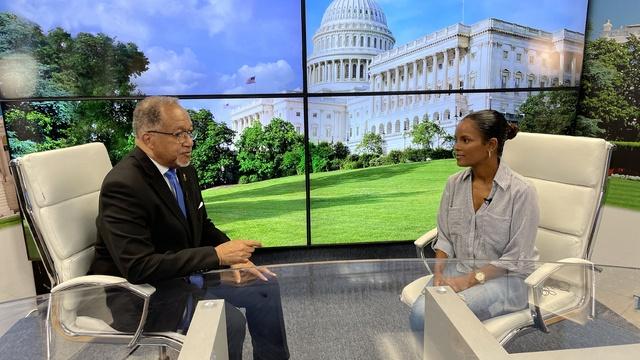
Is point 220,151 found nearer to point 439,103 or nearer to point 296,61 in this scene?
point 296,61

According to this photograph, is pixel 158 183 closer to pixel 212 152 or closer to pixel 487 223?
pixel 487 223

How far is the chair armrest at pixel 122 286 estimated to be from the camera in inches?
57.5

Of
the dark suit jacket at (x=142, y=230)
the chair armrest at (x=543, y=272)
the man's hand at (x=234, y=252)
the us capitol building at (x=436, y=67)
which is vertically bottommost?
the chair armrest at (x=543, y=272)

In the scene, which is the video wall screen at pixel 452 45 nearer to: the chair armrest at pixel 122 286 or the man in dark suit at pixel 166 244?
the man in dark suit at pixel 166 244

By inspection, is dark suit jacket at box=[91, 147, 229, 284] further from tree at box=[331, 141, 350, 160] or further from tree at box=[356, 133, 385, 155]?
tree at box=[356, 133, 385, 155]

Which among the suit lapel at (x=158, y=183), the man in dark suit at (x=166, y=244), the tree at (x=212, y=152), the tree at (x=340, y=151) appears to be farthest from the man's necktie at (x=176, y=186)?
the tree at (x=340, y=151)

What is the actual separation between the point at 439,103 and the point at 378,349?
2.09 metres

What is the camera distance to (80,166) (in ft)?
5.65

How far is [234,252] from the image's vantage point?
166 centimetres

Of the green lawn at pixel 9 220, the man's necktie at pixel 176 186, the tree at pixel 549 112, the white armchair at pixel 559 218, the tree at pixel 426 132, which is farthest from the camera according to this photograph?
the tree at pixel 426 132

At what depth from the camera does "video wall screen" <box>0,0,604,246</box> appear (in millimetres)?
2855

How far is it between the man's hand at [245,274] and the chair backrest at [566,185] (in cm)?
127

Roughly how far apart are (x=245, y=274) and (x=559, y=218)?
1.41 m

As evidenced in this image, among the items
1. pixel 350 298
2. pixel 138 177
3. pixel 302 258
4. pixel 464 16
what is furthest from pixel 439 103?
pixel 138 177
